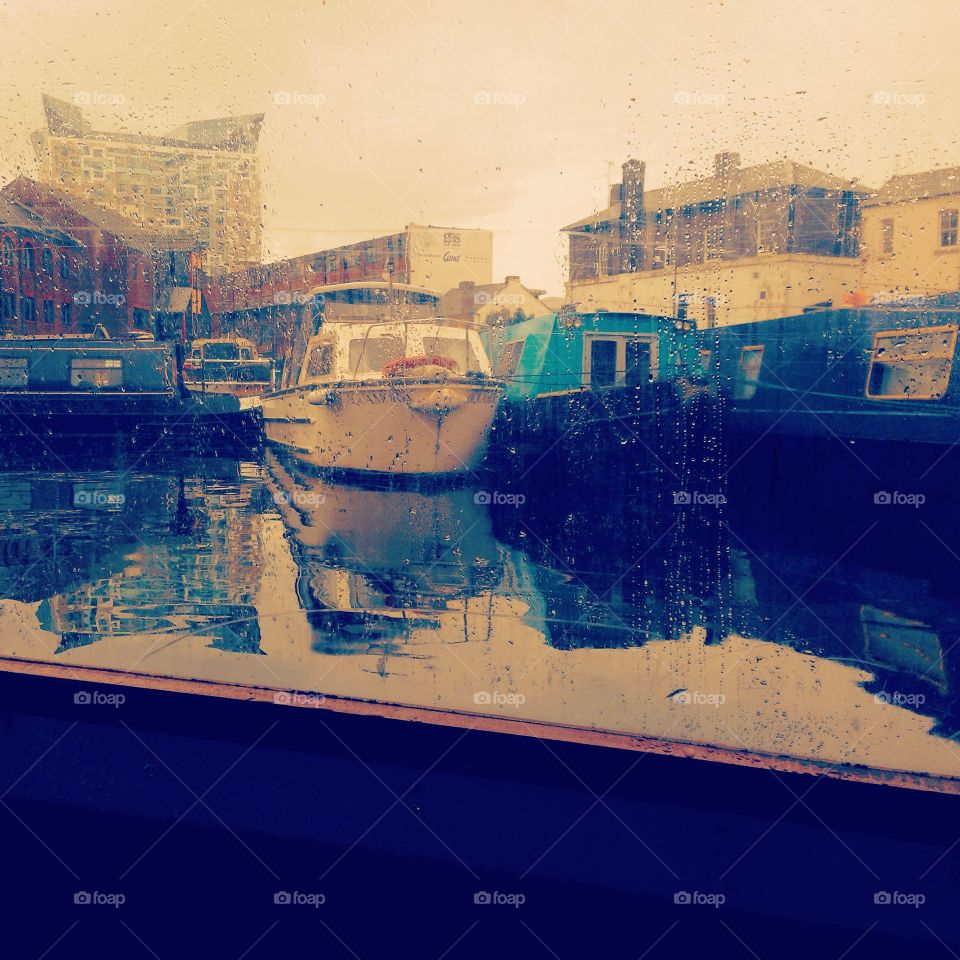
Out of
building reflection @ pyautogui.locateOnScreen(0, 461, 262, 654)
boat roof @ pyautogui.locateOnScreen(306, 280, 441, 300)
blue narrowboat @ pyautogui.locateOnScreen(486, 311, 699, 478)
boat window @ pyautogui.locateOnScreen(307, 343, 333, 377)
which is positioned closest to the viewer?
blue narrowboat @ pyautogui.locateOnScreen(486, 311, 699, 478)

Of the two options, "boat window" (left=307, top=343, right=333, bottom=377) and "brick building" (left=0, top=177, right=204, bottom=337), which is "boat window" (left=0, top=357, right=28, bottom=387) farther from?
"boat window" (left=307, top=343, right=333, bottom=377)

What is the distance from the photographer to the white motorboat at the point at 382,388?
1.66m

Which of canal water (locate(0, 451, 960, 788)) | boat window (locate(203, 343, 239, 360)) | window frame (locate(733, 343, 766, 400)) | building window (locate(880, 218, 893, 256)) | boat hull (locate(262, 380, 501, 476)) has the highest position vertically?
building window (locate(880, 218, 893, 256))

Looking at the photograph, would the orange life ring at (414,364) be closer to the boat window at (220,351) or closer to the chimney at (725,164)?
the boat window at (220,351)

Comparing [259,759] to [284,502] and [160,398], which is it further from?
[160,398]

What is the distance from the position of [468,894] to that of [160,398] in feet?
4.27

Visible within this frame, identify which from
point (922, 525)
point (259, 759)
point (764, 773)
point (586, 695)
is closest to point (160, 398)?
point (259, 759)

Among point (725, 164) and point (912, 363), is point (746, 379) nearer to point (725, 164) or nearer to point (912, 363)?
point (912, 363)

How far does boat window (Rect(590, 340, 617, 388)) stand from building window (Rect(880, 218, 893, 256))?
476mm

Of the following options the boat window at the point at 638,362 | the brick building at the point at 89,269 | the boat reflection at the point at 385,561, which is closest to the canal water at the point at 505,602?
the boat reflection at the point at 385,561

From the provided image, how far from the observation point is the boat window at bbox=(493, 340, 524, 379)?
5.22ft

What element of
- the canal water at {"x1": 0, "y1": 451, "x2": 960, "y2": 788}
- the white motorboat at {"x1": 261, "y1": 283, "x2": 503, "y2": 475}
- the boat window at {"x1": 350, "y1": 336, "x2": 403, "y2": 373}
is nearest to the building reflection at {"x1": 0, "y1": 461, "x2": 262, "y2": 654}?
the canal water at {"x1": 0, "y1": 451, "x2": 960, "y2": 788}

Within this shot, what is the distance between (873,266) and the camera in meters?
1.33

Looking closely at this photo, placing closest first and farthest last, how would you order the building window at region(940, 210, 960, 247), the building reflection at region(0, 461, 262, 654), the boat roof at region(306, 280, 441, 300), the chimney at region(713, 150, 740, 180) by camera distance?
1. the building window at region(940, 210, 960, 247)
2. the chimney at region(713, 150, 740, 180)
3. the boat roof at region(306, 280, 441, 300)
4. the building reflection at region(0, 461, 262, 654)
